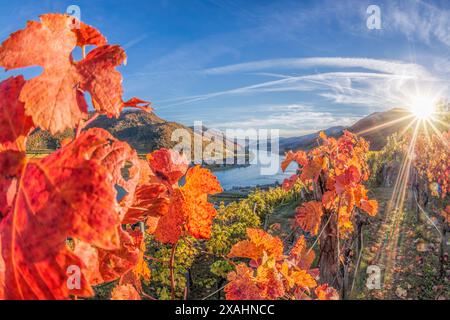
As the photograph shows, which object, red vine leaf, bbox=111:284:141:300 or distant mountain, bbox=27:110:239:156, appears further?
distant mountain, bbox=27:110:239:156

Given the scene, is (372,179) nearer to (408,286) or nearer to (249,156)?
(408,286)

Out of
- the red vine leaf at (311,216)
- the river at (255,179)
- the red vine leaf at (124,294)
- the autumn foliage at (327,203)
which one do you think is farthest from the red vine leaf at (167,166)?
the river at (255,179)

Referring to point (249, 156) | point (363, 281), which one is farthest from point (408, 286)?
point (249, 156)

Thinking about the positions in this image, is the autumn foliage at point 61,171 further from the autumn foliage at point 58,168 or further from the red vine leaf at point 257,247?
the red vine leaf at point 257,247

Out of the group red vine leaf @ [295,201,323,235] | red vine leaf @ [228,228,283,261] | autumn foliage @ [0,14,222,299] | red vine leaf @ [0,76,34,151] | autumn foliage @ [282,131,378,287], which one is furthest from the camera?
red vine leaf @ [295,201,323,235]

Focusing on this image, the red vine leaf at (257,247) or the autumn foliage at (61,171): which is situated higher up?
the autumn foliage at (61,171)

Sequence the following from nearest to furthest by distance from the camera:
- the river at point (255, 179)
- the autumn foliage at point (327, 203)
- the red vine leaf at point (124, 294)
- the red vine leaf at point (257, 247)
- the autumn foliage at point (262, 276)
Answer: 1. the red vine leaf at point (124, 294)
2. the autumn foliage at point (262, 276)
3. the red vine leaf at point (257, 247)
4. the autumn foliage at point (327, 203)
5. the river at point (255, 179)

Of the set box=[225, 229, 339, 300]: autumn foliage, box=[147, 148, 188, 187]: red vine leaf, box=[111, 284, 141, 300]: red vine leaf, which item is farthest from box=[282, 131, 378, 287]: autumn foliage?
box=[111, 284, 141, 300]: red vine leaf

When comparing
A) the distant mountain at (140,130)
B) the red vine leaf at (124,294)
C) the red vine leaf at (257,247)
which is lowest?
the red vine leaf at (257,247)

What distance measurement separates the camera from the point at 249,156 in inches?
3238

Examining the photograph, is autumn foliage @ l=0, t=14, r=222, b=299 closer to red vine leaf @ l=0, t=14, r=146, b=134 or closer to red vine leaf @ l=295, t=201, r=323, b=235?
red vine leaf @ l=0, t=14, r=146, b=134

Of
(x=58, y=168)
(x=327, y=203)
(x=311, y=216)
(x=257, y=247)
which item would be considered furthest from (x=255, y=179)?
(x=58, y=168)

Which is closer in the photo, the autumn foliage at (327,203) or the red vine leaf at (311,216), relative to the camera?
the autumn foliage at (327,203)
